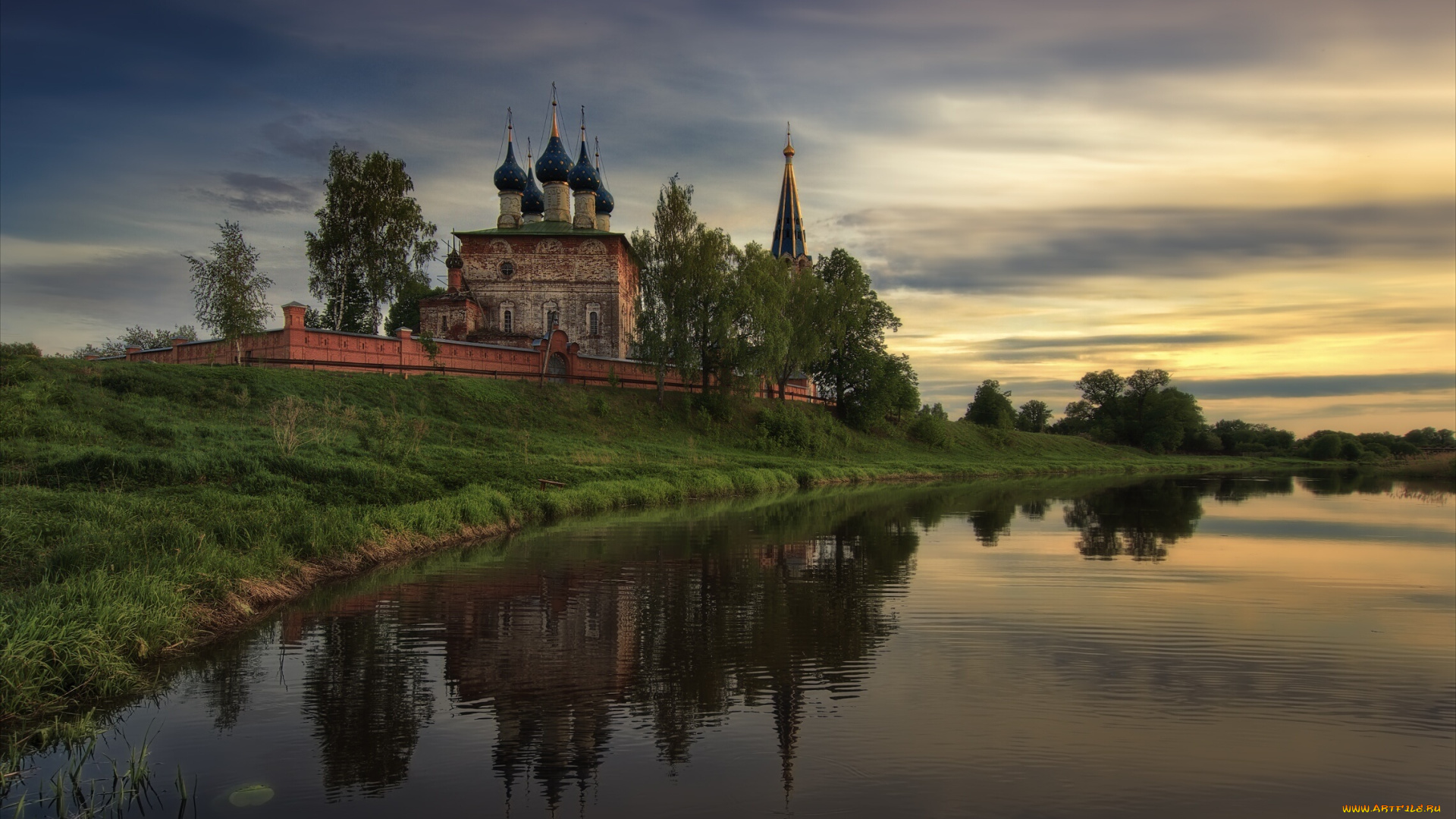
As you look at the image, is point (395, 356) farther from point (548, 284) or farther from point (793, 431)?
point (793, 431)

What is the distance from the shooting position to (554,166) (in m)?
49.5

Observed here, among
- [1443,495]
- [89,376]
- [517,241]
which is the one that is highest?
[517,241]

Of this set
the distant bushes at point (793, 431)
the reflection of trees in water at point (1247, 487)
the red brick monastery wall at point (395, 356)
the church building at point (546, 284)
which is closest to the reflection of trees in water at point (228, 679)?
the red brick monastery wall at point (395, 356)

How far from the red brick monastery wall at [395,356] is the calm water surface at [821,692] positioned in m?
20.6

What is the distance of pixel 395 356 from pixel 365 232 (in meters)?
9.73

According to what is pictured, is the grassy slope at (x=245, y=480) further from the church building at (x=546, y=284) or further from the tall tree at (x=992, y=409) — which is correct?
the tall tree at (x=992, y=409)

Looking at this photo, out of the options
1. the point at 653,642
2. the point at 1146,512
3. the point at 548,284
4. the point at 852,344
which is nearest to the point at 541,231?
the point at 548,284

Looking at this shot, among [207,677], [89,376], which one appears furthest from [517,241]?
[207,677]

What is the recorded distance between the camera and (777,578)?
13.3m

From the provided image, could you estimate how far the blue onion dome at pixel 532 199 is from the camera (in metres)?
51.0

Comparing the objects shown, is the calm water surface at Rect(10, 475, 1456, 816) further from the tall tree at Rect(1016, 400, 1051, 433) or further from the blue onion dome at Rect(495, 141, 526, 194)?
the tall tree at Rect(1016, 400, 1051, 433)

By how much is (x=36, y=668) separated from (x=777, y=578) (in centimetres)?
904

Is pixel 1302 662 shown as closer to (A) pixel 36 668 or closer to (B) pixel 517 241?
(A) pixel 36 668

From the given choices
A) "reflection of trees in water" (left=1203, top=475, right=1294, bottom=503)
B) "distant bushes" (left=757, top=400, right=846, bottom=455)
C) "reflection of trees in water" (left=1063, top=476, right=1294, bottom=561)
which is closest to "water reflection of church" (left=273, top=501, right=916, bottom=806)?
"reflection of trees in water" (left=1063, top=476, right=1294, bottom=561)
